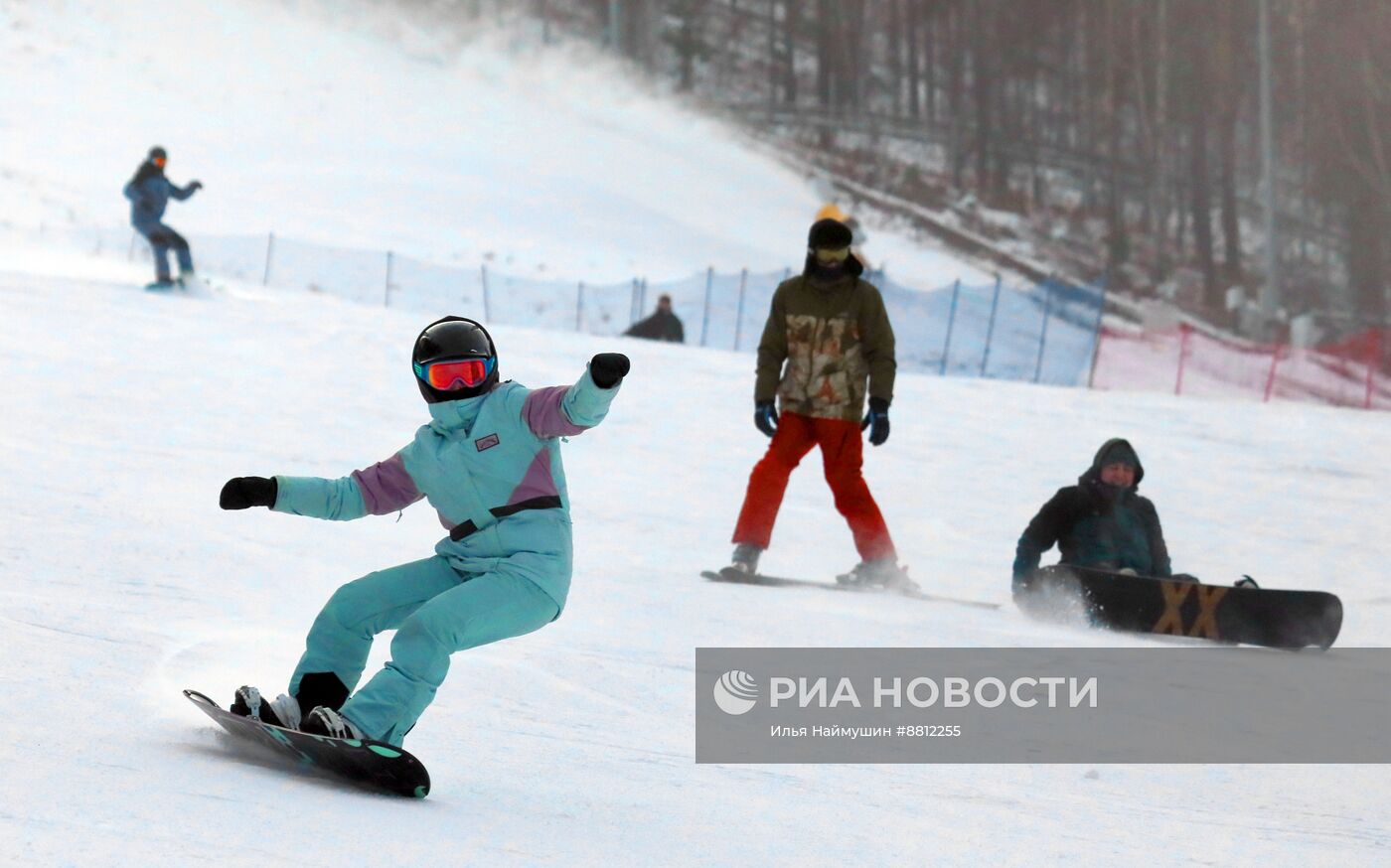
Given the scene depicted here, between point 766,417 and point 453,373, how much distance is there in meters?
3.76

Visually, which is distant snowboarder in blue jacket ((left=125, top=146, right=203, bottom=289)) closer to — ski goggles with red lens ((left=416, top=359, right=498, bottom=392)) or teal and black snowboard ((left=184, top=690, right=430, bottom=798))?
ski goggles with red lens ((left=416, top=359, right=498, bottom=392))

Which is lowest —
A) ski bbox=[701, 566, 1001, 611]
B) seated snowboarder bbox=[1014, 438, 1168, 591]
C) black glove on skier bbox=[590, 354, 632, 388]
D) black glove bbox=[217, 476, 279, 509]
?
ski bbox=[701, 566, 1001, 611]

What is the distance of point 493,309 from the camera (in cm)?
2562

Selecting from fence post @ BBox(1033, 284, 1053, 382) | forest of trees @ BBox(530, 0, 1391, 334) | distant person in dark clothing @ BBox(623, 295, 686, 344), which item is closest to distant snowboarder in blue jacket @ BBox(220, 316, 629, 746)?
distant person in dark clothing @ BBox(623, 295, 686, 344)

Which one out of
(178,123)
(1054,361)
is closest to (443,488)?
(1054,361)

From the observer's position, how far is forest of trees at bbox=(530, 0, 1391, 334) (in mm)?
43031

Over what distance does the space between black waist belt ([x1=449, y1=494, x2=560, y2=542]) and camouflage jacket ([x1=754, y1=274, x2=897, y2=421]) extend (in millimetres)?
3743

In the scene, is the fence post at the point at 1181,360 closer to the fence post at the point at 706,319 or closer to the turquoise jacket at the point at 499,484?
the fence post at the point at 706,319

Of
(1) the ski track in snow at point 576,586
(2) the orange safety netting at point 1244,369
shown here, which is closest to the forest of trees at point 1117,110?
(2) the orange safety netting at point 1244,369

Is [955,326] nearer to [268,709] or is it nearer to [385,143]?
[385,143]

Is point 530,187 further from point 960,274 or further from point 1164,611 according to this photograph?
point 1164,611

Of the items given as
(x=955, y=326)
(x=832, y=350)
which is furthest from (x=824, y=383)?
(x=955, y=326)

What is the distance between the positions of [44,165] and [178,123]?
20.1 feet

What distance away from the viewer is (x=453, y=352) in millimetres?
4039
